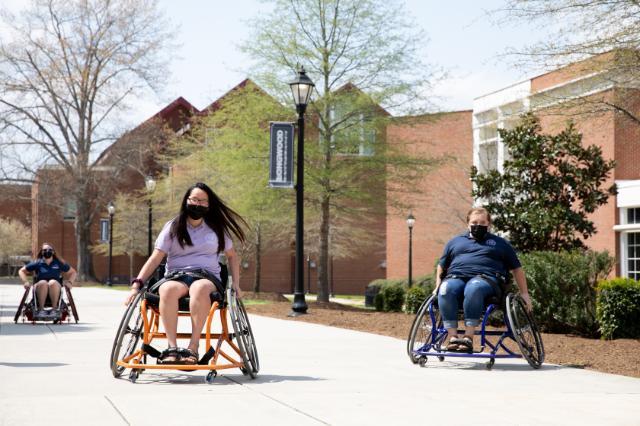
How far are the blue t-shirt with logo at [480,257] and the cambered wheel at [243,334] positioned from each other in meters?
2.34

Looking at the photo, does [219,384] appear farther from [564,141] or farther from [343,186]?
[343,186]

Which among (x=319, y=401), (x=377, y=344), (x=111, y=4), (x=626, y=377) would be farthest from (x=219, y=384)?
(x=111, y=4)

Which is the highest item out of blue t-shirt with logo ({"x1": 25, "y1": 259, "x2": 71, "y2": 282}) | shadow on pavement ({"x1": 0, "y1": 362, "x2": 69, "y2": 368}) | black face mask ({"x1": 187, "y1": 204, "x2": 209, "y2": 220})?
black face mask ({"x1": 187, "y1": 204, "x2": 209, "y2": 220})

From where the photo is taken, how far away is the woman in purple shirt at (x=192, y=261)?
8.03 metres

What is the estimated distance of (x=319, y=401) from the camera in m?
6.94

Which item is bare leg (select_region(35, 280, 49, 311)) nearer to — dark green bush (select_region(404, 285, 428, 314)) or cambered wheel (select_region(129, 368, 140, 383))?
dark green bush (select_region(404, 285, 428, 314))

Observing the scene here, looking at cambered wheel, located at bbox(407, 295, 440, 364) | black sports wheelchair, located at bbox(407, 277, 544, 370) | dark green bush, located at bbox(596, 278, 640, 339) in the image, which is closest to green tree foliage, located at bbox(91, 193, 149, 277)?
dark green bush, located at bbox(596, 278, 640, 339)

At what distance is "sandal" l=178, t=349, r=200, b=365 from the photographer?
7930 millimetres

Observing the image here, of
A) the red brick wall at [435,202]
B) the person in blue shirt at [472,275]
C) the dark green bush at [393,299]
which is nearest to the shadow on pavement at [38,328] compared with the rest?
the person in blue shirt at [472,275]

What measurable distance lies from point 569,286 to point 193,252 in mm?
7960

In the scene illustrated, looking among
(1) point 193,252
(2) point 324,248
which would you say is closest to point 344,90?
(2) point 324,248

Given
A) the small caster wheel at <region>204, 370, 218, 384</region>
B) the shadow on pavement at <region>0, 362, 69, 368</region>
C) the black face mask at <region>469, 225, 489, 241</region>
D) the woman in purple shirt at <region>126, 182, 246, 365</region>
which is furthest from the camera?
the black face mask at <region>469, 225, 489, 241</region>

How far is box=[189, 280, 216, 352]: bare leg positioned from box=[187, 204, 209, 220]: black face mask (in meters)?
0.74

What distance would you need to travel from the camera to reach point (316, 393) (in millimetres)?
7398
